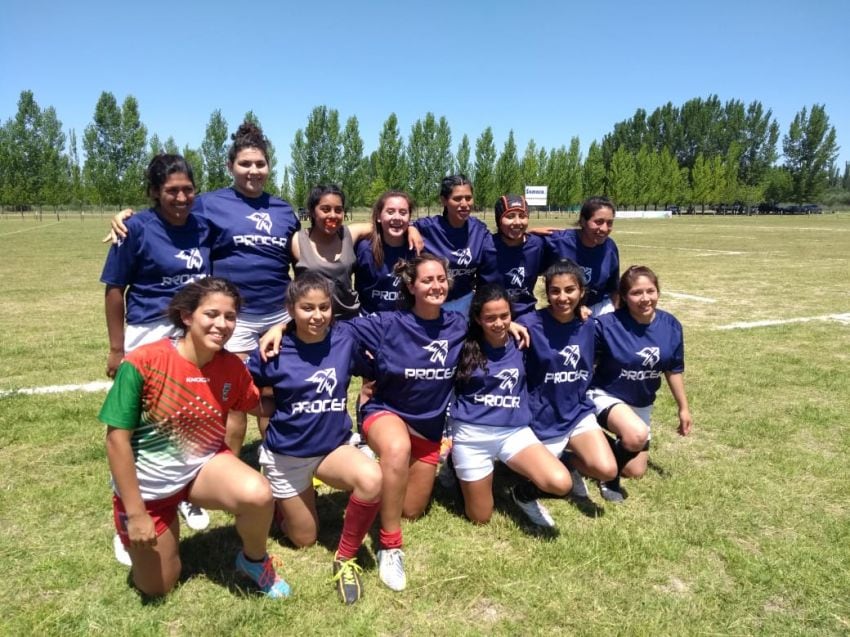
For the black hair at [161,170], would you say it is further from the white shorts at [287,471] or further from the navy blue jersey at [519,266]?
the navy blue jersey at [519,266]

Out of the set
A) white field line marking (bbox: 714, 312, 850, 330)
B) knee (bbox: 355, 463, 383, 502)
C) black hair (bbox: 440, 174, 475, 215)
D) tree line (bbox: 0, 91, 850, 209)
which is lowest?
white field line marking (bbox: 714, 312, 850, 330)

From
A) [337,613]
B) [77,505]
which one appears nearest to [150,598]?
[337,613]

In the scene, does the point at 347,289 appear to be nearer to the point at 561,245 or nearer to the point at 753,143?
the point at 561,245

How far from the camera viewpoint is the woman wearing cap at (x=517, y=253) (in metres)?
4.00

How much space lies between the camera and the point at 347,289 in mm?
3727

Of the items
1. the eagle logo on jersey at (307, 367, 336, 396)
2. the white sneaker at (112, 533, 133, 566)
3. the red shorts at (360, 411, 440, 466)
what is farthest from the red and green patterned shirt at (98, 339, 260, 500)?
the red shorts at (360, 411, 440, 466)

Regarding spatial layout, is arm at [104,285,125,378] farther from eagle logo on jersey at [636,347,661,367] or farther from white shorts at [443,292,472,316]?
eagle logo on jersey at [636,347,661,367]

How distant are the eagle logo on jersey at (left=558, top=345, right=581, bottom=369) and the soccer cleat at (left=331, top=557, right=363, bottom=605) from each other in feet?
5.77

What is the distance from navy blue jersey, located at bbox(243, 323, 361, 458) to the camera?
293cm

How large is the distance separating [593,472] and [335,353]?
1.76 metres

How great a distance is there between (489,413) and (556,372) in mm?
538

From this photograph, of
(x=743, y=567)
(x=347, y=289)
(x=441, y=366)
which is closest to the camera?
(x=743, y=567)

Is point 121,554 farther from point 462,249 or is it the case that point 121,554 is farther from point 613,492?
point 613,492

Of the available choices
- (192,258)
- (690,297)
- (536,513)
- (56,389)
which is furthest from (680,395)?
(690,297)
